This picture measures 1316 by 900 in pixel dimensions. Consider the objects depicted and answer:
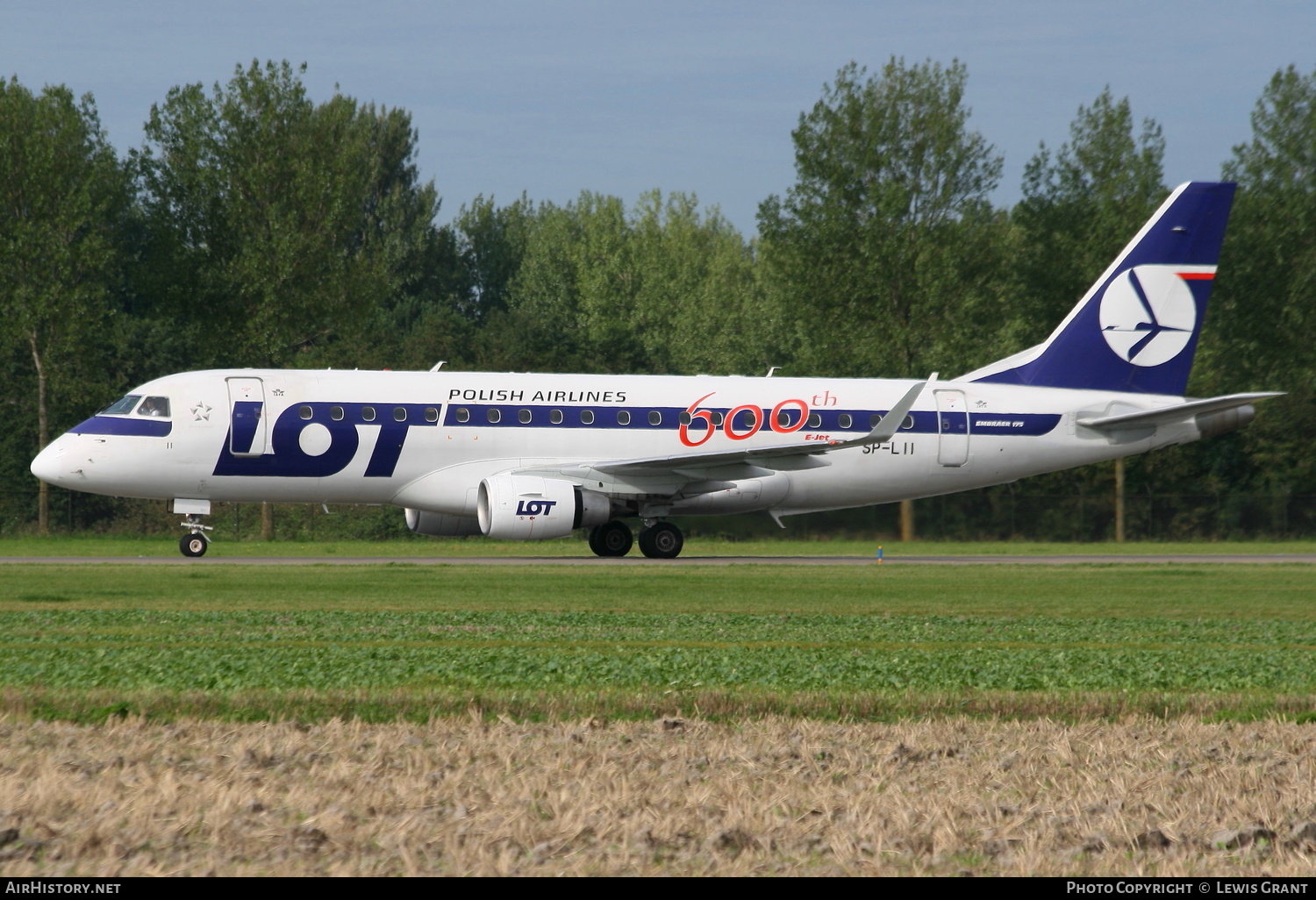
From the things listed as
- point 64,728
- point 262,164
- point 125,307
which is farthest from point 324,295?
point 64,728

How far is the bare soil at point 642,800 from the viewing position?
566 centimetres

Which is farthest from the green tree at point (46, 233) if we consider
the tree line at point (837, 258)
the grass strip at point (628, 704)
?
the grass strip at point (628, 704)

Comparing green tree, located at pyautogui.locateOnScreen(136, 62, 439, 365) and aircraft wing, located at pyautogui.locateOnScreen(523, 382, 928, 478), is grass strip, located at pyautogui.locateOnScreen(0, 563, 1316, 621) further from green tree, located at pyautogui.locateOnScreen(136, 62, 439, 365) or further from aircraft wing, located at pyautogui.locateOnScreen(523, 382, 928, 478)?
green tree, located at pyautogui.locateOnScreen(136, 62, 439, 365)

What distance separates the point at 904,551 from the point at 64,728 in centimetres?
2960

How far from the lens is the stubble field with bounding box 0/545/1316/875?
5.82 meters

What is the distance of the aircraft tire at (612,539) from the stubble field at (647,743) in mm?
14375

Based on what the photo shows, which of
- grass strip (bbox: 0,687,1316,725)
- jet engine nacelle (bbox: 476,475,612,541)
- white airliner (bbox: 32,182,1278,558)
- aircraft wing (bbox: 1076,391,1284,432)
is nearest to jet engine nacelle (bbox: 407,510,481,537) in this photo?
white airliner (bbox: 32,182,1278,558)

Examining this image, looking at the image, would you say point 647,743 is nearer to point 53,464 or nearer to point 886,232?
→ point 53,464

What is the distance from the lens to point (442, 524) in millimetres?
31297

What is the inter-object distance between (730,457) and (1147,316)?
1144cm

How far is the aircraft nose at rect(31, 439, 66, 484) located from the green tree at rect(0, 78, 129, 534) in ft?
53.4

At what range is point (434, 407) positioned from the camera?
95.2 ft

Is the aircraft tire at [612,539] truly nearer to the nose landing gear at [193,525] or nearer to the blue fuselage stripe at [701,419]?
the blue fuselage stripe at [701,419]

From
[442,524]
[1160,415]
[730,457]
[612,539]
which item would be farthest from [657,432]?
[1160,415]
